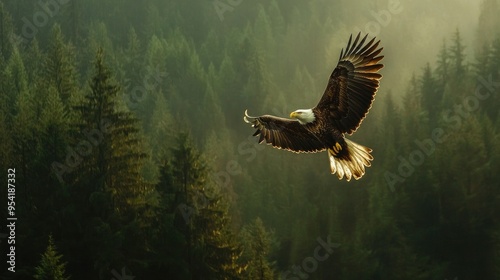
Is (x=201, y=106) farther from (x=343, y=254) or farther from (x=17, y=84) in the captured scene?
(x=343, y=254)

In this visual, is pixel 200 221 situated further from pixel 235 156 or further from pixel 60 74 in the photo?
pixel 235 156

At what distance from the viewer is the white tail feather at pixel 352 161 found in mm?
13488

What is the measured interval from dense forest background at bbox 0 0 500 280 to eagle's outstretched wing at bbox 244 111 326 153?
2121 centimetres

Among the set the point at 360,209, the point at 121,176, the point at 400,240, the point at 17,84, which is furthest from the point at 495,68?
the point at 121,176

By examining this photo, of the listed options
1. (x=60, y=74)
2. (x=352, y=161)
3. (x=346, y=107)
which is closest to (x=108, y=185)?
(x=60, y=74)

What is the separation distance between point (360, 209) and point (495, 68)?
2573 cm

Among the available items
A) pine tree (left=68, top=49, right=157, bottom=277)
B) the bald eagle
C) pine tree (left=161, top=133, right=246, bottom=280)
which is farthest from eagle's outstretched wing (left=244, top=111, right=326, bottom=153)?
pine tree (left=68, top=49, right=157, bottom=277)

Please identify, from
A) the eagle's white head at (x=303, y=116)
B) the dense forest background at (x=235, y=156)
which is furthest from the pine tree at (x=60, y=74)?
the eagle's white head at (x=303, y=116)

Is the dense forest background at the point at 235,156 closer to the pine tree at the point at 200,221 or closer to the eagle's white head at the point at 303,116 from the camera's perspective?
the pine tree at the point at 200,221

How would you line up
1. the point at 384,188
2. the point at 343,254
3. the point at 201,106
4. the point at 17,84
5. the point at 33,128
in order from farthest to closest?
the point at 201,106
the point at 17,84
the point at 384,188
the point at 343,254
the point at 33,128

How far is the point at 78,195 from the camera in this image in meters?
43.7

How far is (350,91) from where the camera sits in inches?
551

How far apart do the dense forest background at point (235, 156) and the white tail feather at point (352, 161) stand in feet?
74.4

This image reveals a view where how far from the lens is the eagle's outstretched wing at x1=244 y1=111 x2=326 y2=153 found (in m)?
14.6
